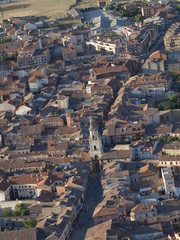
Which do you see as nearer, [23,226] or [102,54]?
[23,226]

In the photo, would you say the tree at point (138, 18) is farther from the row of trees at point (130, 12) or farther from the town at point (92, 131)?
the town at point (92, 131)

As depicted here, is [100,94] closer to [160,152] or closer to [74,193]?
[160,152]

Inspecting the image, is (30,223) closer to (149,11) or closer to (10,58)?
(10,58)

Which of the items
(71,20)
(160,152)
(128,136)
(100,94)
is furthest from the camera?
(71,20)

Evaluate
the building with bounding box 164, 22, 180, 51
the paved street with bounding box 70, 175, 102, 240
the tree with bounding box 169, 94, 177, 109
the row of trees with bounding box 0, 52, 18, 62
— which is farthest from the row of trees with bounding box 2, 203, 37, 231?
the row of trees with bounding box 0, 52, 18, 62

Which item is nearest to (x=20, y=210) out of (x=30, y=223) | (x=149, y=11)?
(x=30, y=223)

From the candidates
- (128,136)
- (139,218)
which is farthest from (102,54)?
(139,218)
